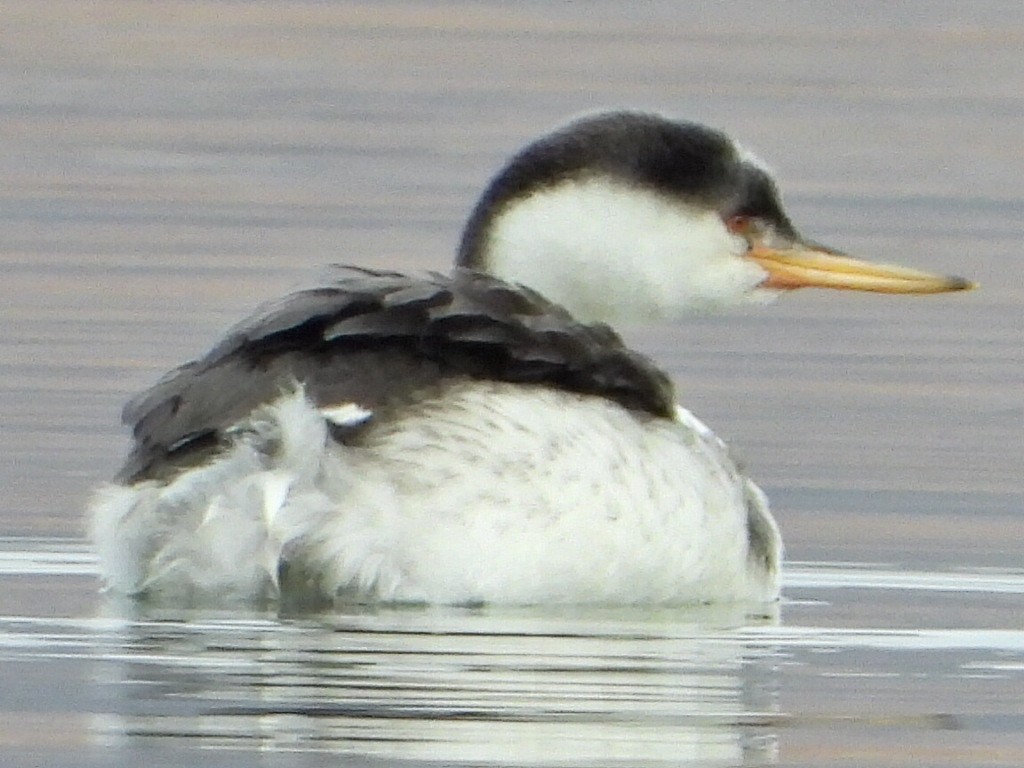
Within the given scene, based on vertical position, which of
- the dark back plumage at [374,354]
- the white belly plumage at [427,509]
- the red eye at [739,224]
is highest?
the red eye at [739,224]

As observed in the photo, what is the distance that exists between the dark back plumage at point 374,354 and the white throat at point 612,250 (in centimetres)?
95

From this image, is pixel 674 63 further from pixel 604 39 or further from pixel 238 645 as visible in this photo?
pixel 238 645

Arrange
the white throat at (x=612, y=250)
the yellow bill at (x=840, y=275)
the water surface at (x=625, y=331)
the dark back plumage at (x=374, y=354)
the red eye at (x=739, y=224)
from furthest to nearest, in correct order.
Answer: the yellow bill at (x=840, y=275) → the red eye at (x=739, y=224) → the white throat at (x=612, y=250) → the dark back plumage at (x=374, y=354) → the water surface at (x=625, y=331)

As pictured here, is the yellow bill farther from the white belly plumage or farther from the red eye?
the white belly plumage

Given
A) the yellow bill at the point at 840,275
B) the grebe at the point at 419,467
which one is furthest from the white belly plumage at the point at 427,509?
the yellow bill at the point at 840,275

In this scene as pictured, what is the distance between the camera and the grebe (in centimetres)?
951

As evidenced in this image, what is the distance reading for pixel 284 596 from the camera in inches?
376

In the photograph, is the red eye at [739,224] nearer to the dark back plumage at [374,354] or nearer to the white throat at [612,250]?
the white throat at [612,250]

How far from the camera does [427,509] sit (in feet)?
31.2

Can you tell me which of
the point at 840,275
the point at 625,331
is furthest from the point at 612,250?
the point at 625,331

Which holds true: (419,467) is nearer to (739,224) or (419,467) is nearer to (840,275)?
(739,224)

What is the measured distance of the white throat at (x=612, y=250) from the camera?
10.9 metres

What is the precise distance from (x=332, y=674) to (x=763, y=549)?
6.17 ft

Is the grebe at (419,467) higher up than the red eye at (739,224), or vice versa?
the red eye at (739,224)
